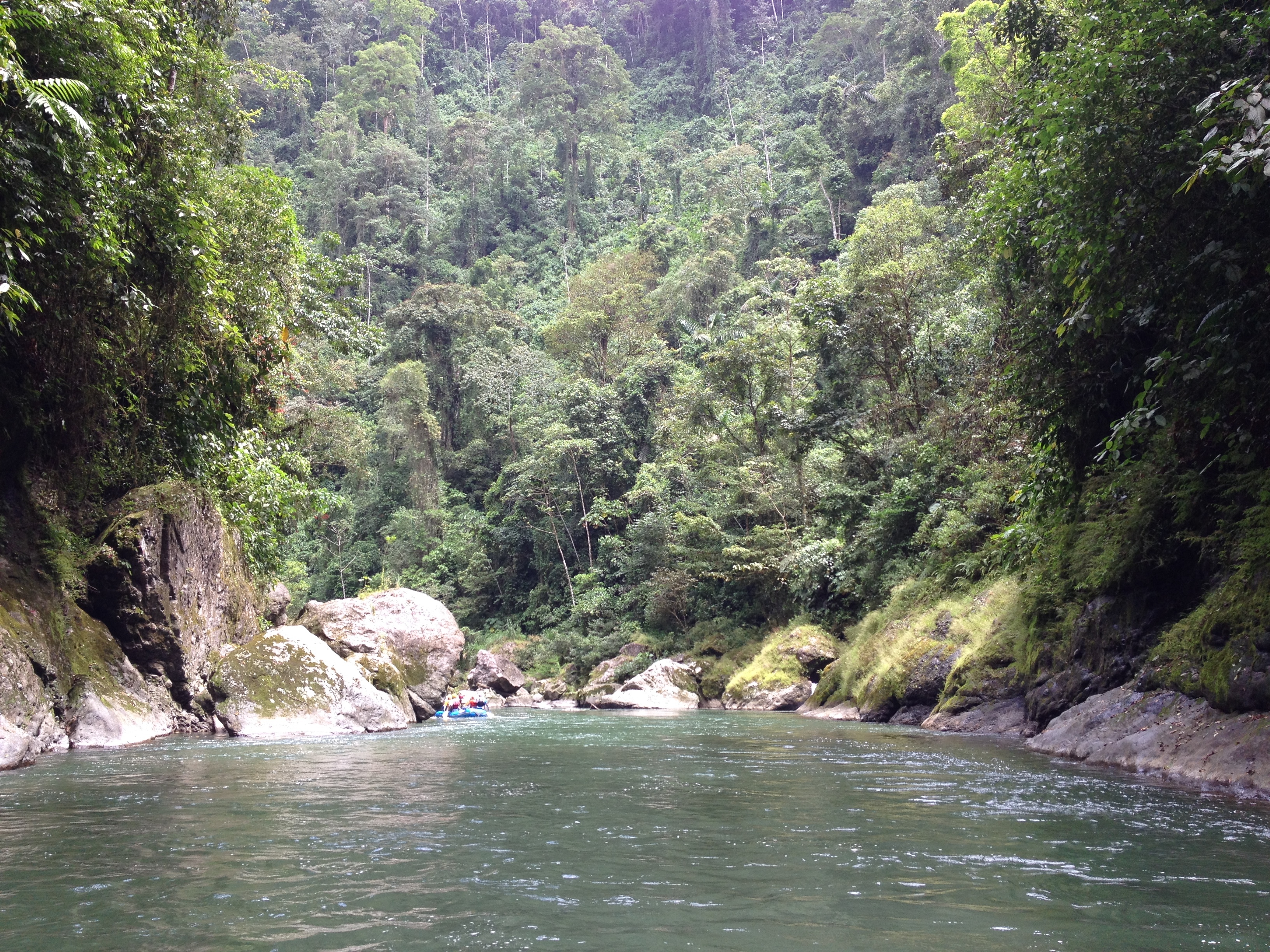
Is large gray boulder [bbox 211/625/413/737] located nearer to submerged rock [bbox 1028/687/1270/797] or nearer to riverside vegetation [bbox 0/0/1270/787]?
riverside vegetation [bbox 0/0/1270/787]

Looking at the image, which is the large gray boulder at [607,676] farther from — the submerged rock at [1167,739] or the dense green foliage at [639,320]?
the submerged rock at [1167,739]

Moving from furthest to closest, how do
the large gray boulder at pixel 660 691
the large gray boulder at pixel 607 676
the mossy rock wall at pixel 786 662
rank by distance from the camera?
the large gray boulder at pixel 607 676 < the large gray boulder at pixel 660 691 < the mossy rock wall at pixel 786 662

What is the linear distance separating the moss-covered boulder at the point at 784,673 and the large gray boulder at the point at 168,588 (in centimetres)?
1228

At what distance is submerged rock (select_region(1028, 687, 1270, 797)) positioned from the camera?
6.06m

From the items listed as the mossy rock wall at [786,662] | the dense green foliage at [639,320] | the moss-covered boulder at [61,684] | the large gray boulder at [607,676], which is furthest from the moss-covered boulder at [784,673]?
the moss-covered boulder at [61,684]

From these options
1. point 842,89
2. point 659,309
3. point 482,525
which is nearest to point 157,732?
point 482,525

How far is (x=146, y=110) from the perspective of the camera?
9.20 meters

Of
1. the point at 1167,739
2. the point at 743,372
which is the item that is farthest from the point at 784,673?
the point at 1167,739

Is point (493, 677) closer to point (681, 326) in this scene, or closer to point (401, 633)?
point (401, 633)

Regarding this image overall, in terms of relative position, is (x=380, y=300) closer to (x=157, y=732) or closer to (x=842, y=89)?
(x=842, y=89)

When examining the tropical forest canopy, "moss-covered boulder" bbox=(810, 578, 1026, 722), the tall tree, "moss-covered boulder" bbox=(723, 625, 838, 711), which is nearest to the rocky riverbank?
the tropical forest canopy

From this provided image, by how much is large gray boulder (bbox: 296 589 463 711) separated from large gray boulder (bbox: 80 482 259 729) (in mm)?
3920

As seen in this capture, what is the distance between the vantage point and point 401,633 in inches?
796

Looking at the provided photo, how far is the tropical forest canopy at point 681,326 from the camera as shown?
7121mm
